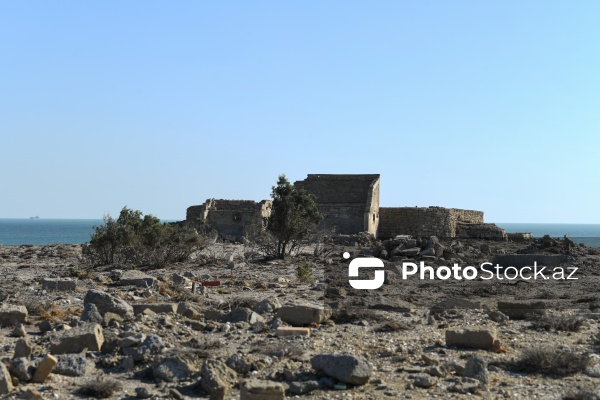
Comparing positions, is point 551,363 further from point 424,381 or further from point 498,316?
point 498,316

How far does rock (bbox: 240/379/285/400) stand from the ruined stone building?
32369mm

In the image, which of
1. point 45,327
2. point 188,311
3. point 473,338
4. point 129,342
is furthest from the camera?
point 188,311

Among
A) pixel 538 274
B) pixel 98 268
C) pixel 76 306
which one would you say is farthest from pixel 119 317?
pixel 538 274

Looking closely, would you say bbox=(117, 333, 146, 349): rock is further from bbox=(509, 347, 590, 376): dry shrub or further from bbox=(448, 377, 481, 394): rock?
bbox=(509, 347, 590, 376): dry shrub

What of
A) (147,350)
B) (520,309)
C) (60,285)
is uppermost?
(520,309)

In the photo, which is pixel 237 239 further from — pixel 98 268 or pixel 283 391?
pixel 283 391

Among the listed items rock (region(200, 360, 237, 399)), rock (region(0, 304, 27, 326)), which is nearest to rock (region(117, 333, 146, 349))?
rock (region(200, 360, 237, 399))

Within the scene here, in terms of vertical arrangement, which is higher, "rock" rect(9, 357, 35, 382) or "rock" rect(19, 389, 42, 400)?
"rock" rect(9, 357, 35, 382)

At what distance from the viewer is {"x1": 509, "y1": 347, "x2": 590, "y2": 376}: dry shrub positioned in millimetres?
9305

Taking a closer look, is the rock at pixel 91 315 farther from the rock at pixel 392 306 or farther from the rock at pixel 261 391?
the rock at pixel 392 306

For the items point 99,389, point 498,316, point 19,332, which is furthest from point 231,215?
point 99,389

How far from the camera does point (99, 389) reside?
26.8 ft

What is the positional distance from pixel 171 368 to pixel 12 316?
151 inches

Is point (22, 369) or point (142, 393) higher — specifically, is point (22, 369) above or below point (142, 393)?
above
